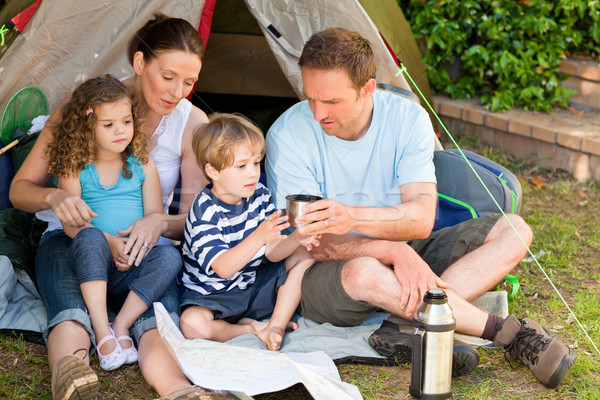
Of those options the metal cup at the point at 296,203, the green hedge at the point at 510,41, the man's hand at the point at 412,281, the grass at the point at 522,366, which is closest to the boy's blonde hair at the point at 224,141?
the metal cup at the point at 296,203

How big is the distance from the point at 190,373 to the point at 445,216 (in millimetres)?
1276

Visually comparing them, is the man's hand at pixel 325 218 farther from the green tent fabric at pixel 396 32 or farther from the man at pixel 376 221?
the green tent fabric at pixel 396 32

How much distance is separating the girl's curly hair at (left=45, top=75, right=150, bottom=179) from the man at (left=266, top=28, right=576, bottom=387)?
1.85ft

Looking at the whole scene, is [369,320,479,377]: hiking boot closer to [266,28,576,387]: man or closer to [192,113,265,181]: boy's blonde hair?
[266,28,576,387]: man

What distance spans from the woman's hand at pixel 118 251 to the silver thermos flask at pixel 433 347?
982 mm

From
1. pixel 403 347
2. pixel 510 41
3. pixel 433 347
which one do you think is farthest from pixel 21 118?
pixel 510 41

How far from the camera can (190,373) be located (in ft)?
6.67

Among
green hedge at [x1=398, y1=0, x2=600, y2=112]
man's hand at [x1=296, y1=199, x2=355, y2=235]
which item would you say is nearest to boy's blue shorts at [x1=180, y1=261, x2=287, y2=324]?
man's hand at [x1=296, y1=199, x2=355, y2=235]

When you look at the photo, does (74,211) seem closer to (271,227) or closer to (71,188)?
(71,188)

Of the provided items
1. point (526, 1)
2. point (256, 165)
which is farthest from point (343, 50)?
point (526, 1)

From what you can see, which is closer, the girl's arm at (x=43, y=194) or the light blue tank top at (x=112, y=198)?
the girl's arm at (x=43, y=194)

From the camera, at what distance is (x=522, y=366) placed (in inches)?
90.9

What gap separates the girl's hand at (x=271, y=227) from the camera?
7.14 ft

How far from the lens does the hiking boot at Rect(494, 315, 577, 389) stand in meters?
2.16
